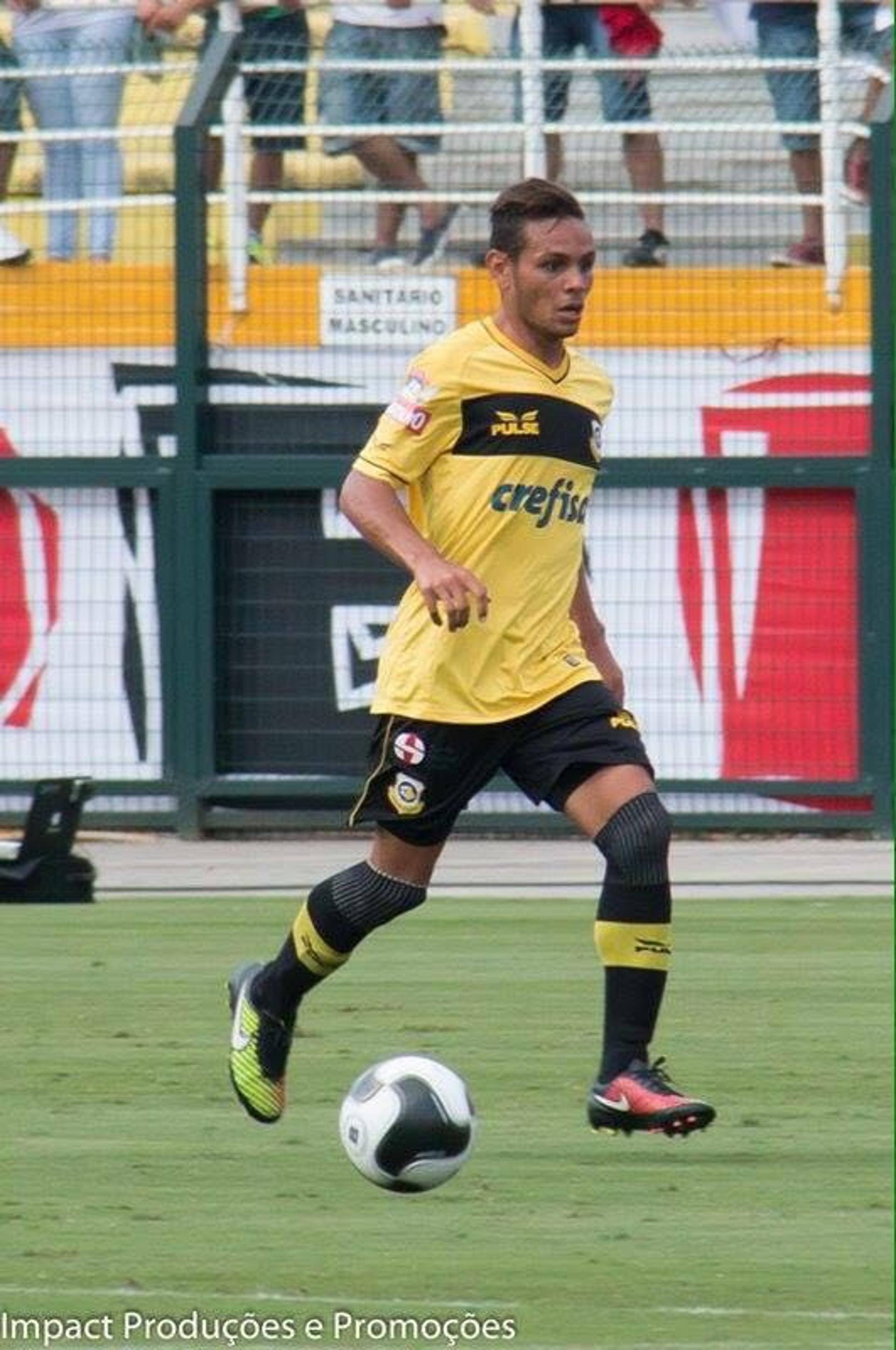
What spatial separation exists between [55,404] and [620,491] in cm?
288

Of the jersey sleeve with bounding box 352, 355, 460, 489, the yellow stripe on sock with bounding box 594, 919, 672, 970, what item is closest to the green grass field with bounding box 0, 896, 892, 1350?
the yellow stripe on sock with bounding box 594, 919, 672, 970

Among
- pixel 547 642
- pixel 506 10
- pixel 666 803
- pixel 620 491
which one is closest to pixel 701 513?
pixel 620 491

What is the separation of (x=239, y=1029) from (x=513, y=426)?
5.39ft

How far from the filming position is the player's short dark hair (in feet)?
23.5

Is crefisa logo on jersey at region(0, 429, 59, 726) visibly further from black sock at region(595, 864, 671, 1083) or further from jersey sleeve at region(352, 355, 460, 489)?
black sock at region(595, 864, 671, 1083)

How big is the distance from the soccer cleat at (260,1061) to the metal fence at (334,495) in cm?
729

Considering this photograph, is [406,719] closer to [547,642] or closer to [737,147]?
[547,642]

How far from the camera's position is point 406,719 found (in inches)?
284

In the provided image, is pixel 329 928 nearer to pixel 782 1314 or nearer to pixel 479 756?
pixel 479 756

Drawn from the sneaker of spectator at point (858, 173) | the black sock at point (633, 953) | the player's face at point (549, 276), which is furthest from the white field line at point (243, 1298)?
the sneaker of spectator at point (858, 173)

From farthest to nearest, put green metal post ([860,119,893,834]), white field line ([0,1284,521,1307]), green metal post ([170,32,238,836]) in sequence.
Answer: green metal post ([170,32,238,836]) < green metal post ([860,119,893,834]) < white field line ([0,1284,521,1307])

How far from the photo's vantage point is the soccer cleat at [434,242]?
15273 millimetres

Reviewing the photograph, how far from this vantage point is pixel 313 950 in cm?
742

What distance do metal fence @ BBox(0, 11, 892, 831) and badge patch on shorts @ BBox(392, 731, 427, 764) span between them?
7445 millimetres
